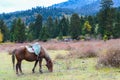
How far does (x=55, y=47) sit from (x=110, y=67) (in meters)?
18.3

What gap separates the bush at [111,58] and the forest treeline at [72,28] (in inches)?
1788

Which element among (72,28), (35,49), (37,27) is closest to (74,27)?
(72,28)

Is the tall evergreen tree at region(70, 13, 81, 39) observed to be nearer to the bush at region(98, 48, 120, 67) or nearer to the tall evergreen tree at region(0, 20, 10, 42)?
the tall evergreen tree at region(0, 20, 10, 42)

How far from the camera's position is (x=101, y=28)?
68188 mm

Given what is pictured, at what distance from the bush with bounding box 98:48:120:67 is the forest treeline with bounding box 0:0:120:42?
45.4m

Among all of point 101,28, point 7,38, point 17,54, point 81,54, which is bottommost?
point 7,38

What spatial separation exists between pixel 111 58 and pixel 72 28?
70339mm

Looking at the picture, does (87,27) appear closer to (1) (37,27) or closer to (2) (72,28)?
(2) (72,28)

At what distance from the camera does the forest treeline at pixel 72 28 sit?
67.2 meters

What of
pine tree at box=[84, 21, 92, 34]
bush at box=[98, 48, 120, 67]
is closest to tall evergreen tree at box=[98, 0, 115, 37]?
pine tree at box=[84, 21, 92, 34]

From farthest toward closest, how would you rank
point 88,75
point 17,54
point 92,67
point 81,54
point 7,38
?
point 7,38 < point 81,54 < point 92,67 < point 17,54 < point 88,75

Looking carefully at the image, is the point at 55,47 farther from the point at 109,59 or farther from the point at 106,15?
the point at 106,15

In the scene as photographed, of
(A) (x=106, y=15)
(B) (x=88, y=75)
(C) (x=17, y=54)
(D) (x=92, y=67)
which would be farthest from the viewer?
(A) (x=106, y=15)

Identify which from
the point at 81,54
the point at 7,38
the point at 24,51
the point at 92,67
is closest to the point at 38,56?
the point at 24,51
